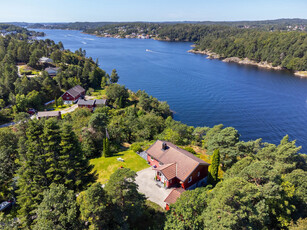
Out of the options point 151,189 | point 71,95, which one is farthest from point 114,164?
point 71,95

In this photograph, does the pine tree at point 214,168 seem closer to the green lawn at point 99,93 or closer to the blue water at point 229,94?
the blue water at point 229,94

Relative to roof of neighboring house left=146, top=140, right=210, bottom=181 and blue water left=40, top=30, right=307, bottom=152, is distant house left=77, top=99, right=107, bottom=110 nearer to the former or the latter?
blue water left=40, top=30, right=307, bottom=152

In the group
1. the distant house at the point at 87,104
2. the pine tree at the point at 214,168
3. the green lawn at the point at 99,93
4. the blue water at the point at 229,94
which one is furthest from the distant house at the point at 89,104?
the pine tree at the point at 214,168

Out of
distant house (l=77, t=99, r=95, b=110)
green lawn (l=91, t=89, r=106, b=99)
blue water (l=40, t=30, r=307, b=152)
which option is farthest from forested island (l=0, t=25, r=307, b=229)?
green lawn (l=91, t=89, r=106, b=99)

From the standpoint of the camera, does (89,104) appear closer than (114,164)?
No

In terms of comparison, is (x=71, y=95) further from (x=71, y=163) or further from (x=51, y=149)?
(x=71, y=163)

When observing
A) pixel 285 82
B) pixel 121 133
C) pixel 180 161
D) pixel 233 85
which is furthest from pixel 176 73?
pixel 180 161
